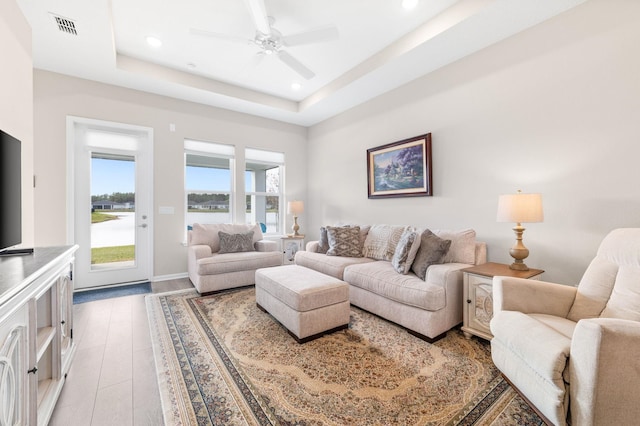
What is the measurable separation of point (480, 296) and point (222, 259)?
→ 116 inches

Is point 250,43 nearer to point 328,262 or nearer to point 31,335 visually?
point 328,262

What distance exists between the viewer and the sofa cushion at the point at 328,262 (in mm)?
3275

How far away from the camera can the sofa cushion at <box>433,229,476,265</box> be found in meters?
2.77

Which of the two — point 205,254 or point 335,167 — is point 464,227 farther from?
point 205,254

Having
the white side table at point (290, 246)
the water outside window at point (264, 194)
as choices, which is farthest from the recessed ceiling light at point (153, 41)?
the white side table at point (290, 246)

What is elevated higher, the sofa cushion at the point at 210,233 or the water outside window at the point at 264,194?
the water outside window at the point at 264,194

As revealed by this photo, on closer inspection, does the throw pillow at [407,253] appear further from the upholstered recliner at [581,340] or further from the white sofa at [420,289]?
the upholstered recliner at [581,340]

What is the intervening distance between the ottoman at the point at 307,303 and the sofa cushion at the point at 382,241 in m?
1.06

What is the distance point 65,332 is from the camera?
196 cm

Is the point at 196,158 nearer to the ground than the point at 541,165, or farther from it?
farther from it

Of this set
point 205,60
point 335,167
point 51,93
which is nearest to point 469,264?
point 335,167

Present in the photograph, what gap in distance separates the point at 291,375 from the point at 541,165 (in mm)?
2817

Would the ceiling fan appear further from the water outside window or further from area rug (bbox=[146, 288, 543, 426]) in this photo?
area rug (bbox=[146, 288, 543, 426])

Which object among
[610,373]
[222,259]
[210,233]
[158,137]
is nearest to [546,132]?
[610,373]
